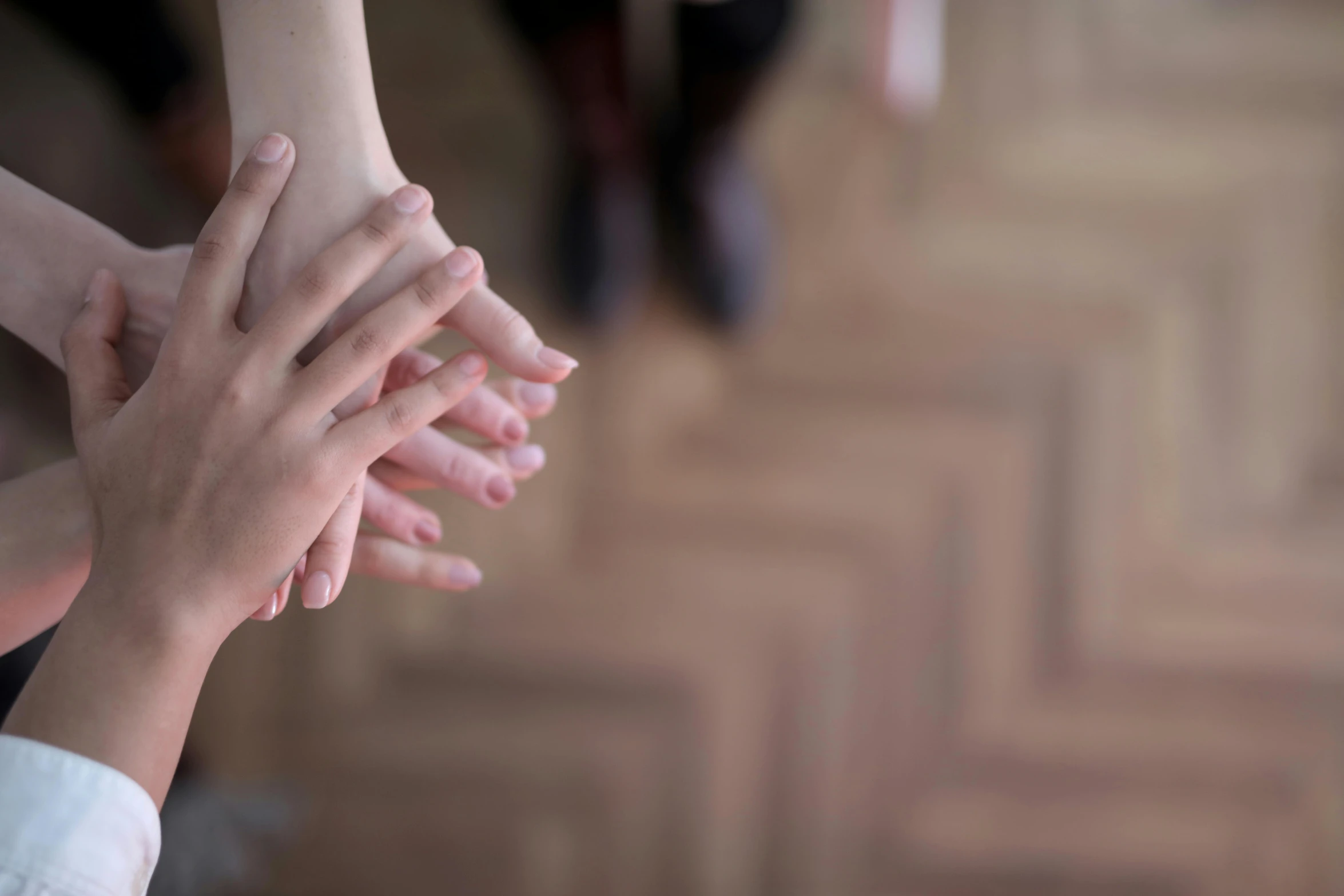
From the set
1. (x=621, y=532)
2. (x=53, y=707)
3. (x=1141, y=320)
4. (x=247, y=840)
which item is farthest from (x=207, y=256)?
(x=1141, y=320)

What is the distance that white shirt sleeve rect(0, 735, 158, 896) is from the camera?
1.20 ft

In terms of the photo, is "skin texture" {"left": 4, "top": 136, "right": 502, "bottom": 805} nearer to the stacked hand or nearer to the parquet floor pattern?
the stacked hand

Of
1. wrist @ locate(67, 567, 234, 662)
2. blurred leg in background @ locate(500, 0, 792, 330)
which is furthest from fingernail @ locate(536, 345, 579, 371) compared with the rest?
blurred leg in background @ locate(500, 0, 792, 330)

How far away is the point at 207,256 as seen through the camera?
0.47 metres

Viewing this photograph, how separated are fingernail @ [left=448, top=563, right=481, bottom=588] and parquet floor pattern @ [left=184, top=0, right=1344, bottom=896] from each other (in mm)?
448

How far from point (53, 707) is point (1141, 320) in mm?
1134

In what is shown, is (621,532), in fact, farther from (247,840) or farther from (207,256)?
A: (207,256)

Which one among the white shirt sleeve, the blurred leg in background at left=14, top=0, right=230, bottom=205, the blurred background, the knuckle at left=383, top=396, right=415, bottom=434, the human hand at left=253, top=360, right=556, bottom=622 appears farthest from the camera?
the blurred background

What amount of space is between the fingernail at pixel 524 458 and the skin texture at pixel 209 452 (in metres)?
0.15

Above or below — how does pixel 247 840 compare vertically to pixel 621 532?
below

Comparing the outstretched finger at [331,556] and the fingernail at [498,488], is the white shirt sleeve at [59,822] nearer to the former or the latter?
the outstretched finger at [331,556]

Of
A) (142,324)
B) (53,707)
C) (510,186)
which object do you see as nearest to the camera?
(53,707)

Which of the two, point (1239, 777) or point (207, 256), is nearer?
point (207, 256)

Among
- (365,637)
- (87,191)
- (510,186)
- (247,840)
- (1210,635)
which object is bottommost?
(247,840)
